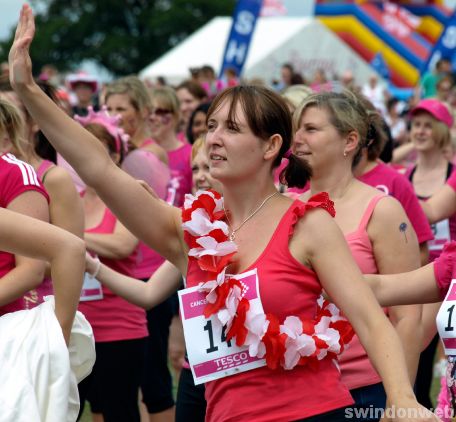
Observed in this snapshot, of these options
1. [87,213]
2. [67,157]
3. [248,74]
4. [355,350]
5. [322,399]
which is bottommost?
[322,399]

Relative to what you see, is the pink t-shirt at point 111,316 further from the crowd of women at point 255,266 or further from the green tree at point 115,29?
the green tree at point 115,29

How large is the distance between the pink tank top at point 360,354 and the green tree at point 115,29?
62001 mm

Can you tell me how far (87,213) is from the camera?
216 inches

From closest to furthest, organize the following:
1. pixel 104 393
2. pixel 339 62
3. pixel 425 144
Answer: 1. pixel 104 393
2. pixel 425 144
3. pixel 339 62

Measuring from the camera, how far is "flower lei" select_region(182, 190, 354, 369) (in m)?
3.12

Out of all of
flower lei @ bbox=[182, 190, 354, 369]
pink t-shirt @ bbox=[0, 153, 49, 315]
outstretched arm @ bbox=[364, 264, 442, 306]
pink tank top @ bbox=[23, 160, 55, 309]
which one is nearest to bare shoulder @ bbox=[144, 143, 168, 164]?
pink tank top @ bbox=[23, 160, 55, 309]

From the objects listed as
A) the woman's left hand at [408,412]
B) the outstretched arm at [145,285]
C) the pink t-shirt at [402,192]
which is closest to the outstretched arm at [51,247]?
the outstretched arm at [145,285]

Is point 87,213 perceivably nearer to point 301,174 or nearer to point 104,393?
point 104,393

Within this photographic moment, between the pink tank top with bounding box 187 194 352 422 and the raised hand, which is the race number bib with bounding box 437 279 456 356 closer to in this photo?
the pink tank top with bounding box 187 194 352 422

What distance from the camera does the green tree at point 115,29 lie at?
6588cm

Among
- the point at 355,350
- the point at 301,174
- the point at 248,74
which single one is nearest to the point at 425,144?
the point at 355,350

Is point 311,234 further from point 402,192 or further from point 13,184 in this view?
point 402,192

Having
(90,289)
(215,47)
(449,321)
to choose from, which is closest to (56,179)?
(90,289)

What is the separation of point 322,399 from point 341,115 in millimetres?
1627
